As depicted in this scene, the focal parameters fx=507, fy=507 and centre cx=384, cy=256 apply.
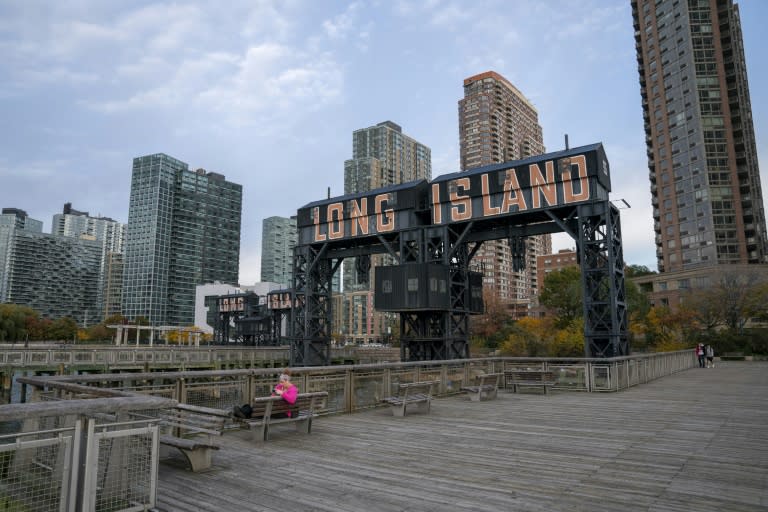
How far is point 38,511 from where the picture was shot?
555cm

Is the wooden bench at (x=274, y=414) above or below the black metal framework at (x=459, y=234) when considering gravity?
below

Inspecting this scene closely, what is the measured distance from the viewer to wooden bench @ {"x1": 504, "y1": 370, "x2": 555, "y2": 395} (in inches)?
744

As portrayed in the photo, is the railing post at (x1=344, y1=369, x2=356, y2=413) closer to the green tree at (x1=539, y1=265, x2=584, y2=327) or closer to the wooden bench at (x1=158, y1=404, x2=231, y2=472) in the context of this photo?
Result: the wooden bench at (x1=158, y1=404, x2=231, y2=472)

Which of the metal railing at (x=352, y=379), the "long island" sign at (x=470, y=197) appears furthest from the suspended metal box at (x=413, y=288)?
the metal railing at (x=352, y=379)

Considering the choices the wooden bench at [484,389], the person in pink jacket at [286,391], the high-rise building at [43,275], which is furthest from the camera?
the high-rise building at [43,275]

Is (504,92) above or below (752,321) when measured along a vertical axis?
above

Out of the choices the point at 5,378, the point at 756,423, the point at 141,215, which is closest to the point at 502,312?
the point at 5,378

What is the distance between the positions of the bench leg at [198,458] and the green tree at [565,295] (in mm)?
60436

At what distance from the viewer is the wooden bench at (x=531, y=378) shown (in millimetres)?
18906

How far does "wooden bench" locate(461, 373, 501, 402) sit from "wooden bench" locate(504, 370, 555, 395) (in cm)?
228

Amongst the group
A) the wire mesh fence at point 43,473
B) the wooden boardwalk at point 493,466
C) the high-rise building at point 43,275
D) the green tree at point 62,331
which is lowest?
the wooden boardwalk at point 493,466

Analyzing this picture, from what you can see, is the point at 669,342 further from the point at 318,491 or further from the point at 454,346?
the point at 318,491

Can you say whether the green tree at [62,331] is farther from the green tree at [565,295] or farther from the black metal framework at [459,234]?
the green tree at [565,295]

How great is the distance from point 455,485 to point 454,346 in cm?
3059
